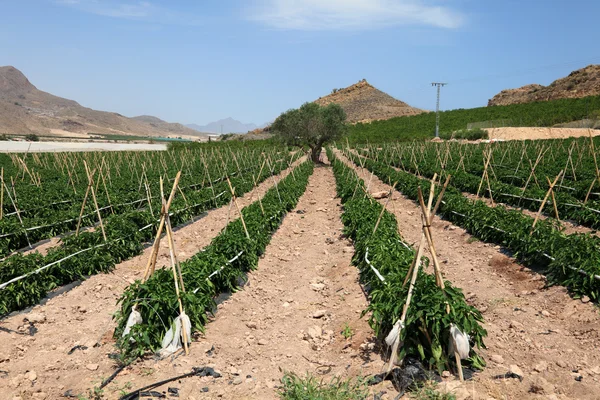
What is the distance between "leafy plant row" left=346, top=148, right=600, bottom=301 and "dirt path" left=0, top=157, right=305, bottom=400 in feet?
21.5

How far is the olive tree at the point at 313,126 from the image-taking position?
33.3 meters

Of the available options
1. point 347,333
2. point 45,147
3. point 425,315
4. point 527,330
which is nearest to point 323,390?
point 425,315

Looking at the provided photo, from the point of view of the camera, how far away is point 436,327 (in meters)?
4.48

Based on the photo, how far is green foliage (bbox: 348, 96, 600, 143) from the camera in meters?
58.4

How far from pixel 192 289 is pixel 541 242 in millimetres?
6103

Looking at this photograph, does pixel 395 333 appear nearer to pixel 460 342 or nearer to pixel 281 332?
pixel 460 342

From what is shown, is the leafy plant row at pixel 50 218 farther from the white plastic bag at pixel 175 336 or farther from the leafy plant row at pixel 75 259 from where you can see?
the white plastic bag at pixel 175 336

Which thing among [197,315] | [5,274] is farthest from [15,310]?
[197,315]

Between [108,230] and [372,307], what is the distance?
6.56m

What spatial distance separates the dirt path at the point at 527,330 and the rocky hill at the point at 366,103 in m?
92.3

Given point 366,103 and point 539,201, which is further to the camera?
point 366,103

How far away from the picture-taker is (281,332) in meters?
6.13

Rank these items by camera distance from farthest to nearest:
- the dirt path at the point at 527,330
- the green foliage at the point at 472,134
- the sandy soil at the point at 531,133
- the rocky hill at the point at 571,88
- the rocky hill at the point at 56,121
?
the rocky hill at the point at 56,121, the rocky hill at the point at 571,88, the green foliage at the point at 472,134, the sandy soil at the point at 531,133, the dirt path at the point at 527,330

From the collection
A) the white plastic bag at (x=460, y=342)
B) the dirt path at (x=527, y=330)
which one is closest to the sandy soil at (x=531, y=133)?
the dirt path at (x=527, y=330)
